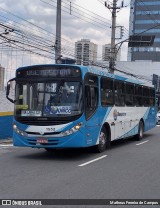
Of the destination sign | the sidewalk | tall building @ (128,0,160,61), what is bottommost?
the sidewalk

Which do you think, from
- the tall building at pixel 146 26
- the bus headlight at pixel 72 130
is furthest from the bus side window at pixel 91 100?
the tall building at pixel 146 26

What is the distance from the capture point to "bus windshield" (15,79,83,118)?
41.2ft

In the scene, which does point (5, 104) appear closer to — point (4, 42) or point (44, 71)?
point (4, 42)

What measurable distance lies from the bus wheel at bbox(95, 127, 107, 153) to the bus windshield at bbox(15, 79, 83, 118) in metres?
2.18

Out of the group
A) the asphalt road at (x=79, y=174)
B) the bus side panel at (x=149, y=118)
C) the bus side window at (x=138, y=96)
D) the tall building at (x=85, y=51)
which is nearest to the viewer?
the asphalt road at (x=79, y=174)

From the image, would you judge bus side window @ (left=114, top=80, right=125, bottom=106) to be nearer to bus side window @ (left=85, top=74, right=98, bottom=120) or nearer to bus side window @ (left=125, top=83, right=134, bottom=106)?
bus side window @ (left=125, top=83, right=134, bottom=106)

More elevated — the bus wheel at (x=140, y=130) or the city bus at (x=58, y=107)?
the city bus at (x=58, y=107)

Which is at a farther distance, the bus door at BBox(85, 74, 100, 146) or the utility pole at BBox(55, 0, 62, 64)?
the utility pole at BBox(55, 0, 62, 64)

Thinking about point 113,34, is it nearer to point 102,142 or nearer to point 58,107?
point 102,142

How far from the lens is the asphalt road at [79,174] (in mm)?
7996

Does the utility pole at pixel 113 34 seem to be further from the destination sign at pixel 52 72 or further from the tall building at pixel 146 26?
the tall building at pixel 146 26

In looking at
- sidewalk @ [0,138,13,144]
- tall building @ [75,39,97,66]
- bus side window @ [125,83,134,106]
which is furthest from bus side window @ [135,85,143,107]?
tall building @ [75,39,97,66]

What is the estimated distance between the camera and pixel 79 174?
1019cm

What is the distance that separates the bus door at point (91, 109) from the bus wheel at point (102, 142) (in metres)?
0.64
